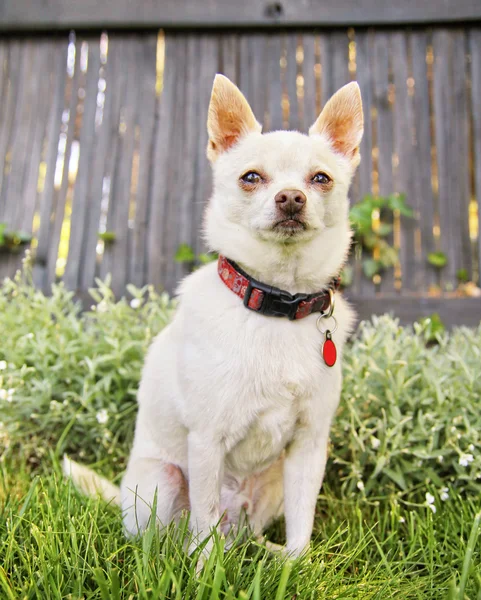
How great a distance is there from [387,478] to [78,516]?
1.27m

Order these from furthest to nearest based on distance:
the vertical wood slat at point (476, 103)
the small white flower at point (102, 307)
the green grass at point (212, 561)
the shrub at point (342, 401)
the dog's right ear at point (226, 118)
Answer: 1. the vertical wood slat at point (476, 103)
2. the small white flower at point (102, 307)
3. the shrub at point (342, 401)
4. the dog's right ear at point (226, 118)
5. the green grass at point (212, 561)

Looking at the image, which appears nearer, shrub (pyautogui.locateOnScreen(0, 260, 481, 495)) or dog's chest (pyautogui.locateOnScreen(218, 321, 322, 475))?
dog's chest (pyautogui.locateOnScreen(218, 321, 322, 475))

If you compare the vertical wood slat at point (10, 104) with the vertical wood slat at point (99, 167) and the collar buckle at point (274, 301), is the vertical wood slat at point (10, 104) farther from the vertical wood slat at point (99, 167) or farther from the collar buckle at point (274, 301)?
the collar buckle at point (274, 301)

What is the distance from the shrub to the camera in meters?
2.18

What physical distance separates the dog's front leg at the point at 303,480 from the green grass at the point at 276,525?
84 mm

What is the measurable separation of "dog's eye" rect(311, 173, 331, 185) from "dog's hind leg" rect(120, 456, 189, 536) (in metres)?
1.10

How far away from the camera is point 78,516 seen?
170cm

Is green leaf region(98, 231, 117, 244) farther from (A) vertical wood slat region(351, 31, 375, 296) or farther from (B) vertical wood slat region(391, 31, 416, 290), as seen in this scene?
(B) vertical wood slat region(391, 31, 416, 290)

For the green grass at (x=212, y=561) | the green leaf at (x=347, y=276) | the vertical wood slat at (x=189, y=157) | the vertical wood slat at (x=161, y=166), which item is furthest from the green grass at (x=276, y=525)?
the green leaf at (x=347, y=276)

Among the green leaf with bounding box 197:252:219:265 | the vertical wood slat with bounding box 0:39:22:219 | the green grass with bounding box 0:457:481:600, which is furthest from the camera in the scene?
the vertical wood slat with bounding box 0:39:22:219

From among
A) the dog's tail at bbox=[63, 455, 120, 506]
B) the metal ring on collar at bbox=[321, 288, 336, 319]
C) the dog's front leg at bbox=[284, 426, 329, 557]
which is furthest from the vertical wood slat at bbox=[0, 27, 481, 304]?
the dog's front leg at bbox=[284, 426, 329, 557]

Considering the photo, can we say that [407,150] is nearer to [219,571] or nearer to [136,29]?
[136,29]

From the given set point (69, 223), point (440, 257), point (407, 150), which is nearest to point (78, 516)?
point (69, 223)

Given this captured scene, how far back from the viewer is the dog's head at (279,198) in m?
1.63
